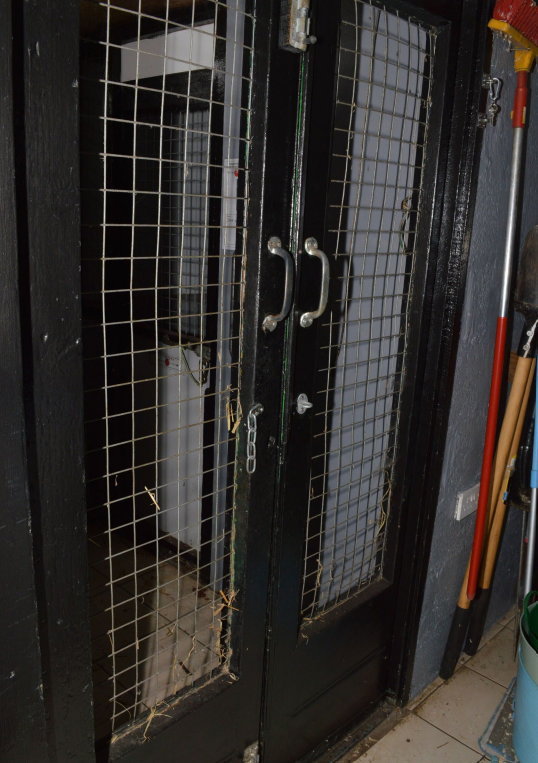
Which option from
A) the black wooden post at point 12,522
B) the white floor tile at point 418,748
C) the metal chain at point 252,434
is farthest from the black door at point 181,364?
the white floor tile at point 418,748

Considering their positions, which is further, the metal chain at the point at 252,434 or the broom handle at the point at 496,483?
the broom handle at the point at 496,483

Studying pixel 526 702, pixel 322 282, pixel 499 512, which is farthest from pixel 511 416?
pixel 322 282

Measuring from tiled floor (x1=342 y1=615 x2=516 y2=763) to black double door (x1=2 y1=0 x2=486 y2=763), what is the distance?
3.9 inches

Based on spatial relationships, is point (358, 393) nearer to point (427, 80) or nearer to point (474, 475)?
point (474, 475)

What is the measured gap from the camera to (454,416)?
185 cm

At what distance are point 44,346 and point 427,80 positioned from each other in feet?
4.02

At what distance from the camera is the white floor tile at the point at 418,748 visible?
1.81m

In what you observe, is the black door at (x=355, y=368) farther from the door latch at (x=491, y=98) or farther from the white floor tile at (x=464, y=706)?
the white floor tile at (x=464, y=706)

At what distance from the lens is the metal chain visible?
4.43ft

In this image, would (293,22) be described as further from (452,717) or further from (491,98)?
(452,717)

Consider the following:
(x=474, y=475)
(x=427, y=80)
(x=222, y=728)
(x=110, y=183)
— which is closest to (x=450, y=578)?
(x=474, y=475)

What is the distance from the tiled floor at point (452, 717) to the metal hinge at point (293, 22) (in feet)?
5.99

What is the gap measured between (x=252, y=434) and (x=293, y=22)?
808 millimetres

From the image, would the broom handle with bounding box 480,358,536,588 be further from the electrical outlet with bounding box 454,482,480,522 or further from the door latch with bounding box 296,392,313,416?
the door latch with bounding box 296,392,313,416
